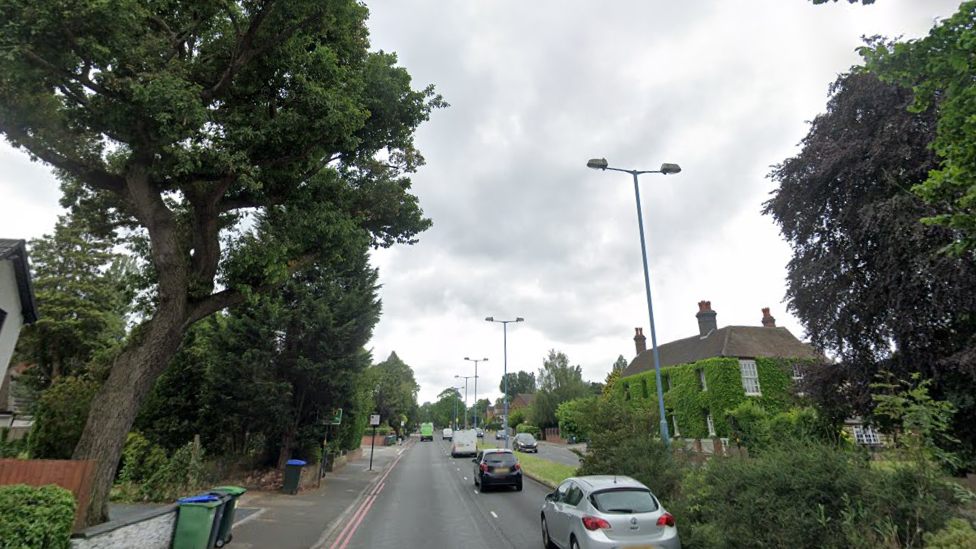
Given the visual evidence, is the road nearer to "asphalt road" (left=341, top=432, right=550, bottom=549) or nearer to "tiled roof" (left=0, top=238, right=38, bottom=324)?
"asphalt road" (left=341, top=432, right=550, bottom=549)

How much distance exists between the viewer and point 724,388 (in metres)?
33.6

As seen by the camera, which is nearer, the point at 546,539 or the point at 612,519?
the point at 612,519

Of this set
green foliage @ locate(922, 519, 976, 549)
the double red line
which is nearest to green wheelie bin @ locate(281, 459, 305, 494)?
the double red line

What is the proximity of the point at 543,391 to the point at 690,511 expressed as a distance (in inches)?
2047

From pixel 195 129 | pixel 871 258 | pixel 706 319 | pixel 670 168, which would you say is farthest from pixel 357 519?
pixel 706 319

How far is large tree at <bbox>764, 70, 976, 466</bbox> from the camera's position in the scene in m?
13.1

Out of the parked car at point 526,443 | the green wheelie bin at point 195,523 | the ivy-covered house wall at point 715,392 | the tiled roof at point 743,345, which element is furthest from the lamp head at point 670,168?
the parked car at point 526,443

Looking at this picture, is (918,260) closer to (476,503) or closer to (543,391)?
(476,503)

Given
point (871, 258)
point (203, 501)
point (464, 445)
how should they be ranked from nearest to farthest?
point (203, 501), point (871, 258), point (464, 445)

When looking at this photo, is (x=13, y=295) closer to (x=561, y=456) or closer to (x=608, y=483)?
(x=608, y=483)

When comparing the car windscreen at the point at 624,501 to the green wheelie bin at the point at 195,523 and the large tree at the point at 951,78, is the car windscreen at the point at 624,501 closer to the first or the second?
the large tree at the point at 951,78

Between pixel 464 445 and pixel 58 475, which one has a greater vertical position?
pixel 58 475

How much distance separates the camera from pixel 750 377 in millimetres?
Result: 34688

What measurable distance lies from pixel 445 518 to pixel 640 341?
42.5 meters
